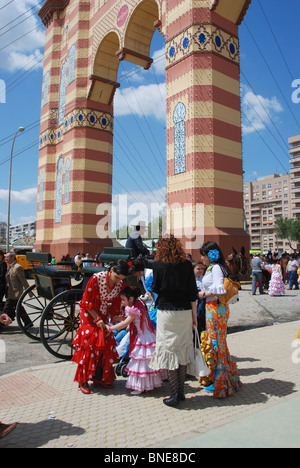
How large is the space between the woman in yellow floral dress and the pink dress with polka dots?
115cm

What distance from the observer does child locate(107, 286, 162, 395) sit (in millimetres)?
3975

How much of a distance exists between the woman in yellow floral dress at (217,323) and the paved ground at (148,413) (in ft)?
0.53

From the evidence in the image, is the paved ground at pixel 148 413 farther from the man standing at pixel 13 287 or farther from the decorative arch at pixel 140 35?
the decorative arch at pixel 140 35

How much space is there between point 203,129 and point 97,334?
1194 centimetres

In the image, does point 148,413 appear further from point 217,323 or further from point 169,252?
point 169,252

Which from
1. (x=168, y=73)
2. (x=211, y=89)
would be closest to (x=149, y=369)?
(x=211, y=89)

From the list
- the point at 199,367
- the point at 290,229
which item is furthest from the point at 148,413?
the point at 290,229

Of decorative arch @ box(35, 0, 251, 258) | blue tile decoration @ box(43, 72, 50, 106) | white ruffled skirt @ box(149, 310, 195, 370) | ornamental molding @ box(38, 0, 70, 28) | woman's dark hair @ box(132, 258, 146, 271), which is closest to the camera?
white ruffled skirt @ box(149, 310, 195, 370)

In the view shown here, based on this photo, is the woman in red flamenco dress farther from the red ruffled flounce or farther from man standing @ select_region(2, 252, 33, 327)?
man standing @ select_region(2, 252, 33, 327)

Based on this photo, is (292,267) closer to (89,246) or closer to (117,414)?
(89,246)

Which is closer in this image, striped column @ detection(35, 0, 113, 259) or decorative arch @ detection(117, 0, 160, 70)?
decorative arch @ detection(117, 0, 160, 70)

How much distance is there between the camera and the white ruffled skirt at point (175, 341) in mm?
3615

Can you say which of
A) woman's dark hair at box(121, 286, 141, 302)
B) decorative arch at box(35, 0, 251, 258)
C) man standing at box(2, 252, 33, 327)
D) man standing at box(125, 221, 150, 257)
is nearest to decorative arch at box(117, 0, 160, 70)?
decorative arch at box(35, 0, 251, 258)

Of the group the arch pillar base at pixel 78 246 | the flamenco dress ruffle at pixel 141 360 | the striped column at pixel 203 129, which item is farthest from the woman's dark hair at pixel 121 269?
the arch pillar base at pixel 78 246
